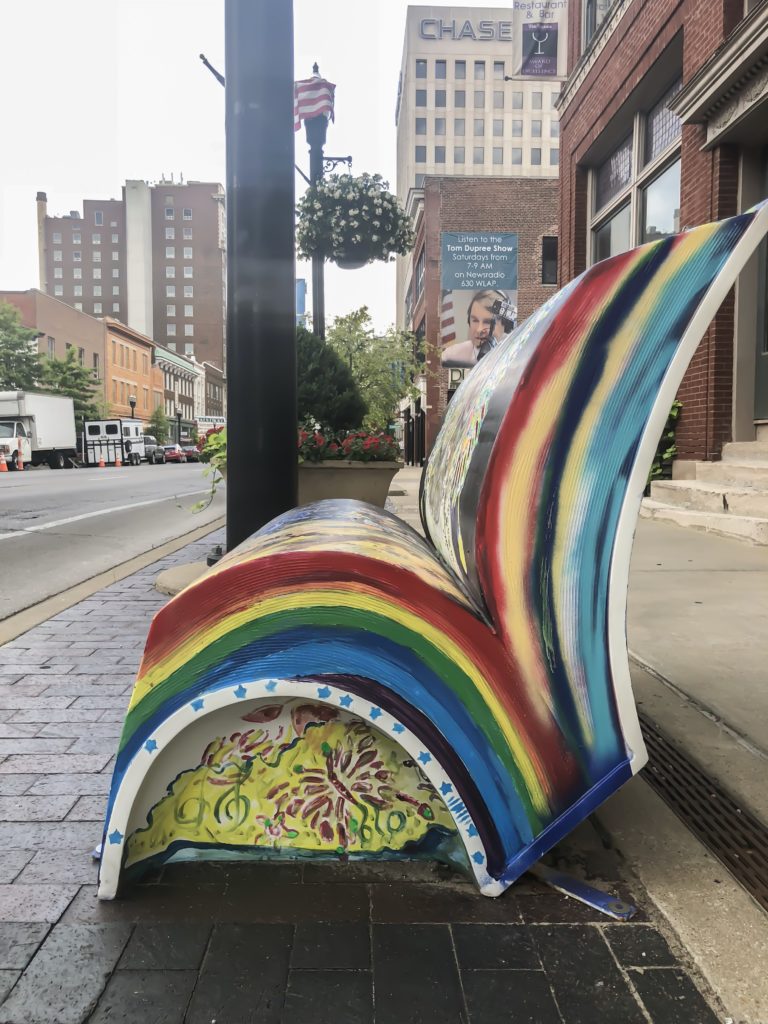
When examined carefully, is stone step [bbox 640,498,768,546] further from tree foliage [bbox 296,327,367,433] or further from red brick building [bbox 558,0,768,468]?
tree foliage [bbox 296,327,367,433]

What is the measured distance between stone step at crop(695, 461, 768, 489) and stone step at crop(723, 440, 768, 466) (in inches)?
8.2

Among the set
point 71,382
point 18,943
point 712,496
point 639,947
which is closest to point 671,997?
point 639,947

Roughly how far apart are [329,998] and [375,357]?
685 inches

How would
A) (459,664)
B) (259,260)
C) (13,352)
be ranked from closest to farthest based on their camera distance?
(459,664) < (259,260) < (13,352)

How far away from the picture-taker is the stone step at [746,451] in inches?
335

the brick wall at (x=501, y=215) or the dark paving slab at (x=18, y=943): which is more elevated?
the brick wall at (x=501, y=215)

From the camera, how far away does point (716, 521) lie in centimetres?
756

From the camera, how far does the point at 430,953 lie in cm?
154

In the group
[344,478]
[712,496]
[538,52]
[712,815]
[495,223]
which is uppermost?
[495,223]

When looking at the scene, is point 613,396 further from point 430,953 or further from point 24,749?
point 24,749

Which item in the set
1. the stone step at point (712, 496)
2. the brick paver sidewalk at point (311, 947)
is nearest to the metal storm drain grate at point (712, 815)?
the brick paver sidewalk at point (311, 947)

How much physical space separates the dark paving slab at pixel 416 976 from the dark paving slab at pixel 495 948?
0.08 feet

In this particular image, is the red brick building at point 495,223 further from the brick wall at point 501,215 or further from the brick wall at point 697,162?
the brick wall at point 697,162

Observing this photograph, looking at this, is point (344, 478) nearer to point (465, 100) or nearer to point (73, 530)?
point (73, 530)
